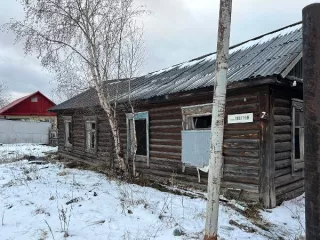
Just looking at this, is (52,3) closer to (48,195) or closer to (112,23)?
(112,23)

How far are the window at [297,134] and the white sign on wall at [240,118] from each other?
48.5 inches

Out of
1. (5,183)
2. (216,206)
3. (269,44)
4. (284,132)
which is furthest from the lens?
(269,44)

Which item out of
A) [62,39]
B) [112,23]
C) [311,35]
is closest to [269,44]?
[112,23]

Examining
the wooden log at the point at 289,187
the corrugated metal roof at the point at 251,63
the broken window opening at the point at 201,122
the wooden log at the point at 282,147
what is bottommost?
the wooden log at the point at 289,187

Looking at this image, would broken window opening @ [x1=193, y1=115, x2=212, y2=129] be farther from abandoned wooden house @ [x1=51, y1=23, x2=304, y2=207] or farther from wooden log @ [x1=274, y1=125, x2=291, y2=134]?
wooden log @ [x1=274, y1=125, x2=291, y2=134]

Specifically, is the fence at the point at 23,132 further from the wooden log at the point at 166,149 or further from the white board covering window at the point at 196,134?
the white board covering window at the point at 196,134

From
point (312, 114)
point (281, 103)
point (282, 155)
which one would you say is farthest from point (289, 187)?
point (312, 114)

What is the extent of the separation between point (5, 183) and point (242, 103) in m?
5.96

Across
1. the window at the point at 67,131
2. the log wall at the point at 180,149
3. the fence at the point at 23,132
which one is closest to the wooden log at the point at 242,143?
the log wall at the point at 180,149

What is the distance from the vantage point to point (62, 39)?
30.1ft

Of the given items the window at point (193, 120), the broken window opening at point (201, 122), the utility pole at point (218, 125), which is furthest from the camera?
the broken window opening at point (201, 122)

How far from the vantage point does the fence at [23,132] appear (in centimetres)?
2500

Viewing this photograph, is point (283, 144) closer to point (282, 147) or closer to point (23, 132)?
point (282, 147)

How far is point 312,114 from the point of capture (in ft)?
4.99
